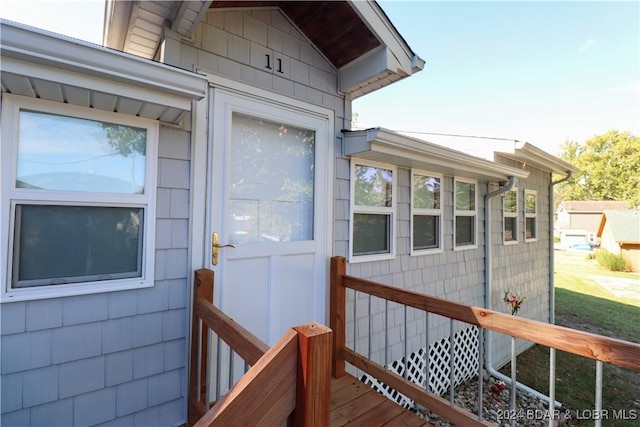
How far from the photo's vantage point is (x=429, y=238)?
13.5 feet

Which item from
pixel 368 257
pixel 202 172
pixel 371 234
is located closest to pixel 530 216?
pixel 371 234

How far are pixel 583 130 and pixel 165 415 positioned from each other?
3775 cm

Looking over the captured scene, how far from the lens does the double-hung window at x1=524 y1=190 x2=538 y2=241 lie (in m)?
6.35

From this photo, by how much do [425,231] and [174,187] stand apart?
3.24 meters

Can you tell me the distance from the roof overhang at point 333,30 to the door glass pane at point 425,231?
1.88 m

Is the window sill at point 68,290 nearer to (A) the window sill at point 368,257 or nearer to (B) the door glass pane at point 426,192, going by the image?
(A) the window sill at point 368,257

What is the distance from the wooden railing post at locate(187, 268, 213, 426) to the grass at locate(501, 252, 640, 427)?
4.93 metres

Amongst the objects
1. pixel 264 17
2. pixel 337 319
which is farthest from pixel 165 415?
pixel 264 17

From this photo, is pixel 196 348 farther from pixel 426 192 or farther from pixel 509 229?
pixel 509 229

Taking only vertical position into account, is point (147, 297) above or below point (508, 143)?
below

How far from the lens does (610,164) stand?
26234 mm

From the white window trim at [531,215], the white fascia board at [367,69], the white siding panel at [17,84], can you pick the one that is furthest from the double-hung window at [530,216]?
the white siding panel at [17,84]

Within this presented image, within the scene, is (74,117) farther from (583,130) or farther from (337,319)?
(583,130)

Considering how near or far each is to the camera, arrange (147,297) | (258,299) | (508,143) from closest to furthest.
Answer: (147,297) → (258,299) → (508,143)
